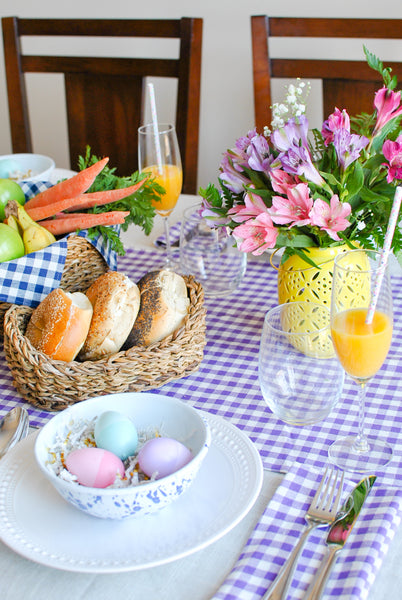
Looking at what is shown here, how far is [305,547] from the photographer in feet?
2.18

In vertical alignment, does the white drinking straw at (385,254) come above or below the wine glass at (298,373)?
above

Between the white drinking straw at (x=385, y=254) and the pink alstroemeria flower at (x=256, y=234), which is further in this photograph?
the pink alstroemeria flower at (x=256, y=234)

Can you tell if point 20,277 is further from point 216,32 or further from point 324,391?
point 216,32

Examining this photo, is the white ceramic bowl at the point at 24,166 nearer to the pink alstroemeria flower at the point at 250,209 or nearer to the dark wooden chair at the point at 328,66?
the dark wooden chair at the point at 328,66

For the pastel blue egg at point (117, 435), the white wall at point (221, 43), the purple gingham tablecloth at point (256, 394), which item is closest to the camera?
the pastel blue egg at point (117, 435)

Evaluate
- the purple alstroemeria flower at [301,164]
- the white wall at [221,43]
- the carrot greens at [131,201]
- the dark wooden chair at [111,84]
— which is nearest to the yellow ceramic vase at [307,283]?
the purple alstroemeria flower at [301,164]

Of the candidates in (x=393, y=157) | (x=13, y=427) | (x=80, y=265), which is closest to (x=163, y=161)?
(x=80, y=265)

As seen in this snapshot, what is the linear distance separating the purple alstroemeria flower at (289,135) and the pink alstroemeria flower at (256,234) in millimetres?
91

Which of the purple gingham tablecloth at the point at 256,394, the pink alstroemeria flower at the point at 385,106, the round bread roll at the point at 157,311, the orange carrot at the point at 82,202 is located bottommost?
the purple gingham tablecloth at the point at 256,394

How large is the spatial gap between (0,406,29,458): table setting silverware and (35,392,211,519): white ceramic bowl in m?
0.11

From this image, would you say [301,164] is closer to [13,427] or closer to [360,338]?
[360,338]

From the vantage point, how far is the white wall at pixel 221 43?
2.22 m

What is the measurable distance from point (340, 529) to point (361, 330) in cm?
21

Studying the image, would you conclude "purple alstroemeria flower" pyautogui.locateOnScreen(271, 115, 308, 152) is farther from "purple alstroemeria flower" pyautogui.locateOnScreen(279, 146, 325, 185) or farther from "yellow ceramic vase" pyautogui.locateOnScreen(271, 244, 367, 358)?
"yellow ceramic vase" pyautogui.locateOnScreen(271, 244, 367, 358)
